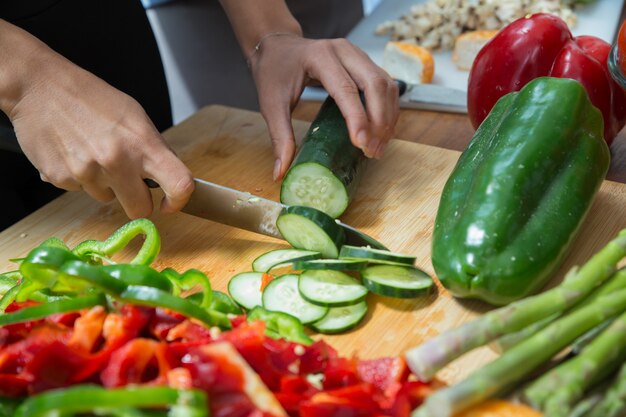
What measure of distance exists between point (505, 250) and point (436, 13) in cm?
234

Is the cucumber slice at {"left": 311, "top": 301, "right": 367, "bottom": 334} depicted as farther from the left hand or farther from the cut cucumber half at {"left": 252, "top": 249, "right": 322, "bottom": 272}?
the left hand

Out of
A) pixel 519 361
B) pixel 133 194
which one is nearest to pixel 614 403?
pixel 519 361

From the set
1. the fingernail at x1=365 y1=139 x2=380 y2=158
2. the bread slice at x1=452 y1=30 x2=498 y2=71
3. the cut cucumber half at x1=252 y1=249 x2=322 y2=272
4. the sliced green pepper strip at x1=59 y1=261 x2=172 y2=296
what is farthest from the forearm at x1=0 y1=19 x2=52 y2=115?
the bread slice at x1=452 y1=30 x2=498 y2=71

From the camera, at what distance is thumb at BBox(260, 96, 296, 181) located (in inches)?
112

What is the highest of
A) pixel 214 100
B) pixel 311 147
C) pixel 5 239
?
pixel 311 147

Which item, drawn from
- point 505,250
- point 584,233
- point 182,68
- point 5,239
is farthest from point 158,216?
point 182,68

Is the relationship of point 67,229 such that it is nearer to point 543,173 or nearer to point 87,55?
point 87,55

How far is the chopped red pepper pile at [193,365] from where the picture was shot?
175 cm

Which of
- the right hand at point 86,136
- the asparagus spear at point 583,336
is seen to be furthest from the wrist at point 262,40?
the asparagus spear at point 583,336

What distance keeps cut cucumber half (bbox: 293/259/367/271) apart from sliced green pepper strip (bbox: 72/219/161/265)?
47 centimetres

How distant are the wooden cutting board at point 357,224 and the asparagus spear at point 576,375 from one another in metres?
0.35

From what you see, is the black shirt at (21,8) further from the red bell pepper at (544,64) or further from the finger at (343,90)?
the red bell pepper at (544,64)

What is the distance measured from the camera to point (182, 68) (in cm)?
459

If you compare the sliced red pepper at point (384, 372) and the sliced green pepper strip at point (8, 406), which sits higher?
the sliced green pepper strip at point (8, 406)
